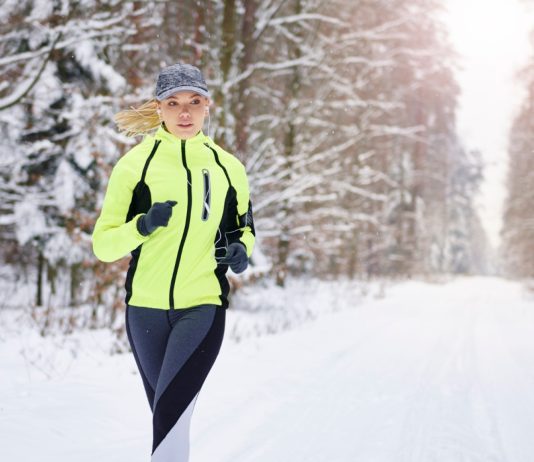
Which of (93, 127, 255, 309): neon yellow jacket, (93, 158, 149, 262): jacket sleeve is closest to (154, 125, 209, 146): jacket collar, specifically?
(93, 127, 255, 309): neon yellow jacket

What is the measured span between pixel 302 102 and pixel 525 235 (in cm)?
1997

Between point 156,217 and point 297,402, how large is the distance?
3556 millimetres

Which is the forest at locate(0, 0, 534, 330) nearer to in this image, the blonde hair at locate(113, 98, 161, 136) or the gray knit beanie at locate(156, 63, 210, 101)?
the blonde hair at locate(113, 98, 161, 136)

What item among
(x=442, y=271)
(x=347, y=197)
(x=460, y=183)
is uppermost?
(x=460, y=183)

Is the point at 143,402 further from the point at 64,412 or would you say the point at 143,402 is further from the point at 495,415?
the point at 495,415

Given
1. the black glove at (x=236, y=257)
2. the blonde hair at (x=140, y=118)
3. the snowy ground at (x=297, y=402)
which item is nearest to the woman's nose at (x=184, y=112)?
the blonde hair at (x=140, y=118)

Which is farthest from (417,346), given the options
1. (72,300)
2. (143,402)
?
(72,300)

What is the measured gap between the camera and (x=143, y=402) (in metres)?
5.29

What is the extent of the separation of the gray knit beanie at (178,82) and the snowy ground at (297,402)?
2411 millimetres

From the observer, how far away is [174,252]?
2.65 meters

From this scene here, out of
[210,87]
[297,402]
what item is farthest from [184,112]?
[210,87]

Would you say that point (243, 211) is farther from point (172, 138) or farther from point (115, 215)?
point (115, 215)

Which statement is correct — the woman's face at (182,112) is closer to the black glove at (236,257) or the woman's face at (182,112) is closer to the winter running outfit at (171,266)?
the winter running outfit at (171,266)

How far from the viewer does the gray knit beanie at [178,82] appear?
265cm
